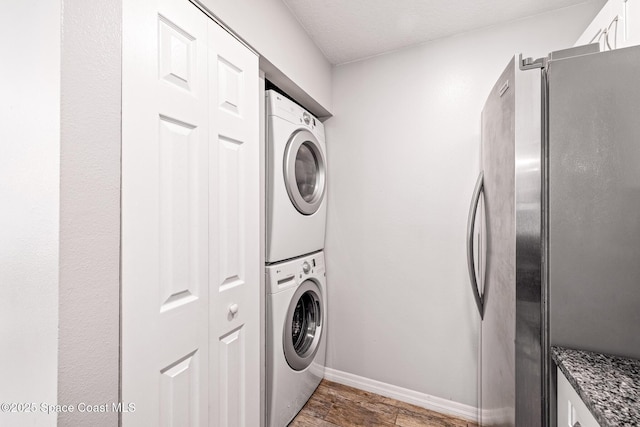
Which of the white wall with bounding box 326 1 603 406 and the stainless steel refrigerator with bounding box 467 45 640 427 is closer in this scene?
the stainless steel refrigerator with bounding box 467 45 640 427

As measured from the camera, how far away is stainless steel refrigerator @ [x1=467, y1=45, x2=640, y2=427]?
2.81 feet

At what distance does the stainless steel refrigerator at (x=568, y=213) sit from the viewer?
33.7 inches

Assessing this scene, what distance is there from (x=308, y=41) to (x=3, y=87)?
1.57 meters

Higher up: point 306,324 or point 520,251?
point 520,251

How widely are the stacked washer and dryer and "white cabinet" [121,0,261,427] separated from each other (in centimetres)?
21

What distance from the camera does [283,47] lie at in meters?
1.52

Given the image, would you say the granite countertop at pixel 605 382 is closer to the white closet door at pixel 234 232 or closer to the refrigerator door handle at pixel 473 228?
the refrigerator door handle at pixel 473 228

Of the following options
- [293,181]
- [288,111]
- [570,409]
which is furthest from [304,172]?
[570,409]

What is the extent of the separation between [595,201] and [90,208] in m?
1.52

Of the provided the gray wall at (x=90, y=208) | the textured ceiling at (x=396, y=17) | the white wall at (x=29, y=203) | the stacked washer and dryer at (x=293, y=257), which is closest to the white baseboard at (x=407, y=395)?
the stacked washer and dryer at (x=293, y=257)

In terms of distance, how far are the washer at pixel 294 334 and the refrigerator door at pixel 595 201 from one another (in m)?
1.23

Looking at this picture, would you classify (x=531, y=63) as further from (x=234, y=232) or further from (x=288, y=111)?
(x=234, y=232)

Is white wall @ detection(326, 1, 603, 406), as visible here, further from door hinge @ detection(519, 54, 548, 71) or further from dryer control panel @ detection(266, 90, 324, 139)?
door hinge @ detection(519, 54, 548, 71)

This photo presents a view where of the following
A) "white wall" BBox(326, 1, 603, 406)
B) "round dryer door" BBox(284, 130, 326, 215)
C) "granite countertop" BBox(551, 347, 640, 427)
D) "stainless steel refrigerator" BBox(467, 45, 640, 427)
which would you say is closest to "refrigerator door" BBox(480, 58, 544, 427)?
"stainless steel refrigerator" BBox(467, 45, 640, 427)
